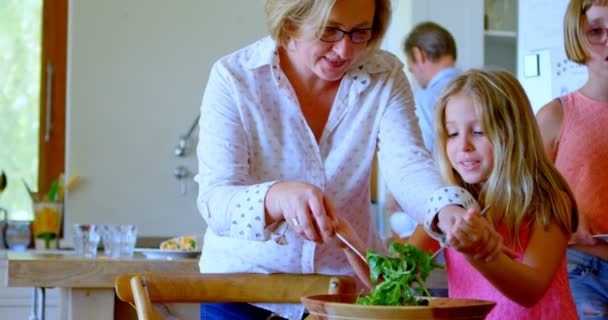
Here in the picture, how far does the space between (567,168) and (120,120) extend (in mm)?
2606

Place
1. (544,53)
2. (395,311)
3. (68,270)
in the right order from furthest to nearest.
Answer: (544,53), (68,270), (395,311)

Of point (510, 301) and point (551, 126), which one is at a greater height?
point (551, 126)

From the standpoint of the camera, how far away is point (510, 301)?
1602mm

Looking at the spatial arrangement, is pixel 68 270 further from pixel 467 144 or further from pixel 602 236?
pixel 602 236

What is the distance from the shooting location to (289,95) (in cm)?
155

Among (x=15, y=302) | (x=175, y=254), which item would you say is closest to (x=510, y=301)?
(x=175, y=254)

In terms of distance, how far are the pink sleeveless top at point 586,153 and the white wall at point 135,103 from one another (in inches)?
97.8

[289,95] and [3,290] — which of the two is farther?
[3,290]

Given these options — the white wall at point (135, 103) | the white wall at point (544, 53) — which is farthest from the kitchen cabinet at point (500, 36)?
the white wall at point (135, 103)

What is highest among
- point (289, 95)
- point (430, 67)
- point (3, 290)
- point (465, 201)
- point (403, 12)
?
point (403, 12)

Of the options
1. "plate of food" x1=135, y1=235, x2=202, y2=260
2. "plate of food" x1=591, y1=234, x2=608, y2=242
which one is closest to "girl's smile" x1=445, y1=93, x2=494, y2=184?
"plate of food" x1=591, y1=234, x2=608, y2=242

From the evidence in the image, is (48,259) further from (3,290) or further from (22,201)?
(22,201)

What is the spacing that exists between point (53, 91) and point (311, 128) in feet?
9.60

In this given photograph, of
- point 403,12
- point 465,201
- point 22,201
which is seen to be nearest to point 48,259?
point 465,201
